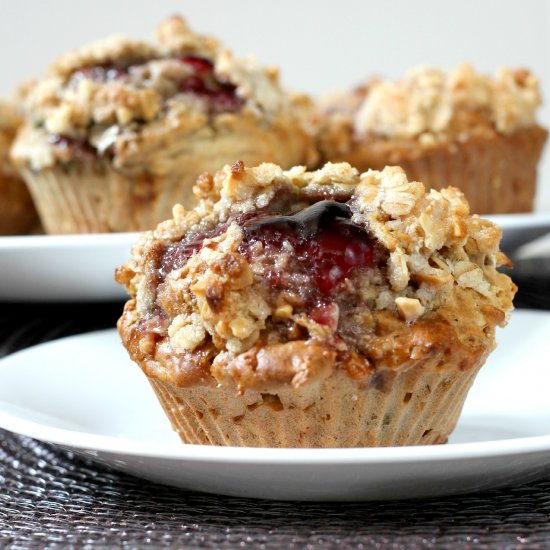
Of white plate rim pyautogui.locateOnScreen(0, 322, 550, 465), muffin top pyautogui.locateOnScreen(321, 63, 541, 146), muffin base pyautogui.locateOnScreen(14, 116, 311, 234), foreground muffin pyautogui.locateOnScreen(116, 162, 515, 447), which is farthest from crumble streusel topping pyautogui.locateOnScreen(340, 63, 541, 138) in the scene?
white plate rim pyautogui.locateOnScreen(0, 322, 550, 465)

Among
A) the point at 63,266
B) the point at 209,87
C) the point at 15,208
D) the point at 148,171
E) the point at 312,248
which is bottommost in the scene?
the point at 15,208

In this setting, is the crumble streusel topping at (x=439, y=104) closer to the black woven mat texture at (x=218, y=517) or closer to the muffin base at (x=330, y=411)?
the muffin base at (x=330, y=411)

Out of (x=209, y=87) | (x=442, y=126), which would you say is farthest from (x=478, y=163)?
(x=209, y=87)

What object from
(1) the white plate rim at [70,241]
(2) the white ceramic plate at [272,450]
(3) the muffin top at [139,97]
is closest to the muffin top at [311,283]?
(2) the white ceramic plate at [272,450]

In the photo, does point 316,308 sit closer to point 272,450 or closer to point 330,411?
point 330,411

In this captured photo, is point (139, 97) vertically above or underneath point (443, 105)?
above

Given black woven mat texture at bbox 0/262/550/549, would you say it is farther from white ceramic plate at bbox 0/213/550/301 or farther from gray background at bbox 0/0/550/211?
gray background at bbox 0/0/550/211
